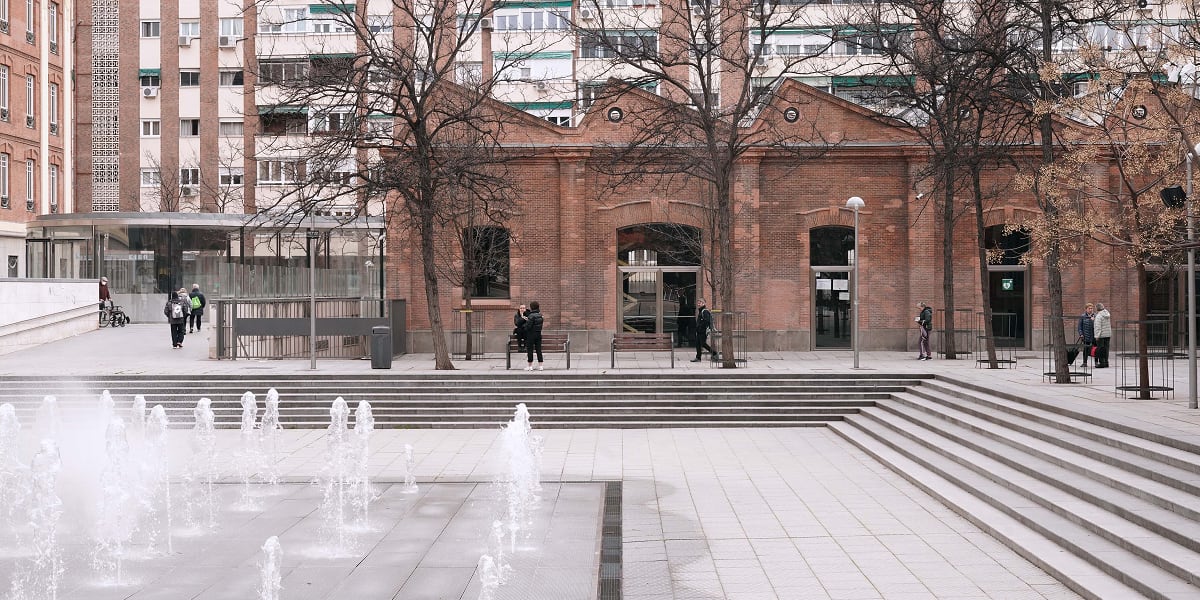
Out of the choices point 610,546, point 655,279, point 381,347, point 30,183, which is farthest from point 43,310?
point 610,546

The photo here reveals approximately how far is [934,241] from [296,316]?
58.3ft

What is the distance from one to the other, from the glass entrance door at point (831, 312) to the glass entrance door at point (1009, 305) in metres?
4.07

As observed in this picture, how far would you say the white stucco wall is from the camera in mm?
31081

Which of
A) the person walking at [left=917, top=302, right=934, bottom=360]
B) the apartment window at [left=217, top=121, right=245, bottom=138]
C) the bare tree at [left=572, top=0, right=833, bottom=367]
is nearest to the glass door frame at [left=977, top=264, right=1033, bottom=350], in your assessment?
the person walking at [left=917, top=302, right=934, bottom=360]

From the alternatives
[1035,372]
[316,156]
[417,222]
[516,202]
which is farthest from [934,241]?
[316,156]

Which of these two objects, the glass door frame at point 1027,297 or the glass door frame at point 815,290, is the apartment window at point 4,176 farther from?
the glass door frame at point 1027,297

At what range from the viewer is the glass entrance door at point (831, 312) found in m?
29.8

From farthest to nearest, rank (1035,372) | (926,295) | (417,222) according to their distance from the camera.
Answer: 1. (926,295)
2. (417,222)
3. (1035,372)

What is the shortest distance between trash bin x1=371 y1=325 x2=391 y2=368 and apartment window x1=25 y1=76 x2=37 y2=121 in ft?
93.8

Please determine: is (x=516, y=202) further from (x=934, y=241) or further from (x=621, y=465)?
(x=621, y=465)

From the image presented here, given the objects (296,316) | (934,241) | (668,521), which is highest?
(934,241)

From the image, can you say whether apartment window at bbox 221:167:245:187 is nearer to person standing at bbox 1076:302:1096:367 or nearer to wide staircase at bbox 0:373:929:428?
wide staircase at bbox 0:373:929:428

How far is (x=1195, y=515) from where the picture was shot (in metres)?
A: 9.19

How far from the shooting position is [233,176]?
60344 mm
